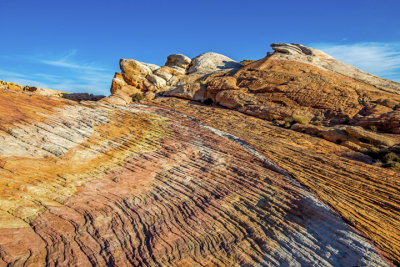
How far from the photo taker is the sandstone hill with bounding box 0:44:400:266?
19.7 feet

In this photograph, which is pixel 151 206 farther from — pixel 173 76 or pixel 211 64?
pixel 211 64

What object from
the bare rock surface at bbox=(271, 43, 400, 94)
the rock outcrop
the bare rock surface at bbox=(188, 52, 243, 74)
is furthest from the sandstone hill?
the bare rock surface at bbox=(188, 52, 243, 74)

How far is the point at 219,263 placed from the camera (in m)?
5.85

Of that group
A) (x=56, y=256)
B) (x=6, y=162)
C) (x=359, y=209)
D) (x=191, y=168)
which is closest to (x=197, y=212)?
(x=191, y=168)

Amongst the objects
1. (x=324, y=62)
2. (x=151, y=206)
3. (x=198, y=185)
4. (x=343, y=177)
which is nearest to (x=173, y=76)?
(x=324, y=62)

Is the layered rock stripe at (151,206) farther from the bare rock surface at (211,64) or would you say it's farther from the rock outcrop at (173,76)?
the bare rock surface at (211,64)

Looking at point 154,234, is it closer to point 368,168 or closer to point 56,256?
point 56,256

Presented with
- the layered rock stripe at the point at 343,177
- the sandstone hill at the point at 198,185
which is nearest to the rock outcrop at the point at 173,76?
the sandstone hill at the point at 198,185

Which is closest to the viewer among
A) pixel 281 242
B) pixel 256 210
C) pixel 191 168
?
pixel 281 242

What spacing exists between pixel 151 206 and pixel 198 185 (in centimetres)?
191

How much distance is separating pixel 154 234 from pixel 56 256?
2436 millimetres

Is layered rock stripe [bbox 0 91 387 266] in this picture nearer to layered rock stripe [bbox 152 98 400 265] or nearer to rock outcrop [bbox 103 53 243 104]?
layered rock stripe [bbox 152 98 400 265]

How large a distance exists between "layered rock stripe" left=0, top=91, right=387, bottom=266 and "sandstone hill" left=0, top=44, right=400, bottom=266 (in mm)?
37

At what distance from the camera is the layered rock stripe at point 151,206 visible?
5.90 metres
